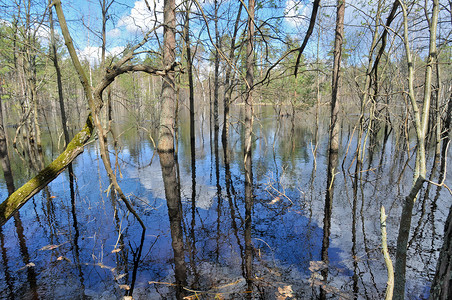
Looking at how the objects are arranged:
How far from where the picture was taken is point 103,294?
13.6 feet

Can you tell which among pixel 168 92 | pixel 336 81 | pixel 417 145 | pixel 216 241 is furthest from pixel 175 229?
pixel 336 81

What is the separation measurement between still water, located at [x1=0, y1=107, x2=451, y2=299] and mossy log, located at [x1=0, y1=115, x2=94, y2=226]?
34.2 inches

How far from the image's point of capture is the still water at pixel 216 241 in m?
4.19

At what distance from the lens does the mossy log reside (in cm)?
249

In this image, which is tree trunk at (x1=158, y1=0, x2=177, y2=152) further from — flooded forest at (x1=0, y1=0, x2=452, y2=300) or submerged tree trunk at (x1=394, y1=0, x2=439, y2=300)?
submerged tree trunk at (x1=394, y1=0, x2=439, y2=300)

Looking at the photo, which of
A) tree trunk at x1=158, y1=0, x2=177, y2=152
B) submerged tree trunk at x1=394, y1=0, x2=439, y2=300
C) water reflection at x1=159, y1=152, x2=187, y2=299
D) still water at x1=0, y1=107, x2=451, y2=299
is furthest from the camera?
tree trunk at x1=158, y1=0, x2=177, y2=152

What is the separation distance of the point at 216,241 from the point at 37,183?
12.9 feet

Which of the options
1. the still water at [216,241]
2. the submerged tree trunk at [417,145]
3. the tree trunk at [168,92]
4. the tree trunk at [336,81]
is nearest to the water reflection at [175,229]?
the still water at [216,241]

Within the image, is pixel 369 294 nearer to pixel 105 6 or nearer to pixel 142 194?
pixel 142 194

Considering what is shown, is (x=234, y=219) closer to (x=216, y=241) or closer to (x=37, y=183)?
(x=216, y=241)

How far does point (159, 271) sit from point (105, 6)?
11.2m

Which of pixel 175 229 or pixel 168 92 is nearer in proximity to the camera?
pixel 175 229

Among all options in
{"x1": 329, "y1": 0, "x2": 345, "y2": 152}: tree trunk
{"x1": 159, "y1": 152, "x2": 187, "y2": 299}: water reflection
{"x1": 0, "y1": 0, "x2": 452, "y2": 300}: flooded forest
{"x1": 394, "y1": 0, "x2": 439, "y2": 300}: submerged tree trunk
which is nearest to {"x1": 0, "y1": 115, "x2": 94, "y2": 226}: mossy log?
{"x1": 0, "y1": 0, "x2": 452, "y2": 300}: flooded forest

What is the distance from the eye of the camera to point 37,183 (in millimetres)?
2678
